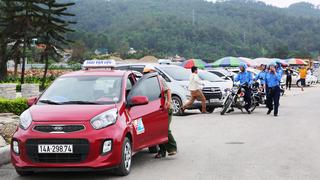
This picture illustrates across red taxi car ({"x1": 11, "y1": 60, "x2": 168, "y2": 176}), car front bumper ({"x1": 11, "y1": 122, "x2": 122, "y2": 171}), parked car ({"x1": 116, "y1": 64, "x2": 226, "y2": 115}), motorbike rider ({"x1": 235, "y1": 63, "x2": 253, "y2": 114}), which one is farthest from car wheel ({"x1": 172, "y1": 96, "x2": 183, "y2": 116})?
car front bumper ({"x1": 11, "y1": 122, "x2": 122, "y2": 171})

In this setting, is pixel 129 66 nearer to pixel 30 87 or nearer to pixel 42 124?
pixel 30 87

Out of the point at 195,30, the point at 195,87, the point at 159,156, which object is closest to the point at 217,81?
the point at 195,87

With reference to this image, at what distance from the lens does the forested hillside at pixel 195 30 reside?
134 metres

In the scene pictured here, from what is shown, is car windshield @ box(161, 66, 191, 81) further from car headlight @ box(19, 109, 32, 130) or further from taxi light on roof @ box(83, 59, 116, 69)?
car headlight @ box(19, 109, 32, 130)

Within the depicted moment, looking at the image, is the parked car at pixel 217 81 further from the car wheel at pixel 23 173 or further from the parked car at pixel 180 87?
the car wheel at pixel 23 173

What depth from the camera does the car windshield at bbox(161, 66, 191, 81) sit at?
2077cm

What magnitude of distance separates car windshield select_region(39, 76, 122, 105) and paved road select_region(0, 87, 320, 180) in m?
1.11

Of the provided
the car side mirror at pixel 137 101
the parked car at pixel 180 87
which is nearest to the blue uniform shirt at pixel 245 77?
the parked car at pixel 180 87

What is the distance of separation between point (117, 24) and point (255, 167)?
14890cm

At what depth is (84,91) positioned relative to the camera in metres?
9.19

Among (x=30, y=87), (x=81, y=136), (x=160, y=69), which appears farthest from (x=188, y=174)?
(x=30, y=87)

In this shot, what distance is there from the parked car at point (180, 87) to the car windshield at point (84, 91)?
34.7ft

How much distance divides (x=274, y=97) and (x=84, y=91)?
11473 millimetres

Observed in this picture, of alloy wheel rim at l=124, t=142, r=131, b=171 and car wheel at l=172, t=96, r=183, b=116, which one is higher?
alloy wheel rim at l=124, t=142, r=131, b=171
